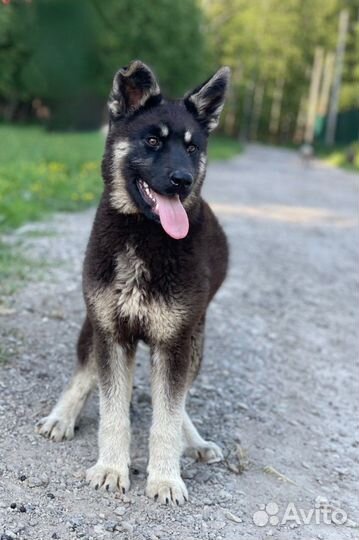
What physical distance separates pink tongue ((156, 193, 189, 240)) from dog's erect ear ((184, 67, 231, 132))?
2.30ft

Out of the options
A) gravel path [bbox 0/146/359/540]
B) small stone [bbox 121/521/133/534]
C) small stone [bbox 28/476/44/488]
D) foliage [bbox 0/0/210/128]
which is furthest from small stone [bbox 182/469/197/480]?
foliage [bbox 0/0/210/128]

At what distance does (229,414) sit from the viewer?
542 cm

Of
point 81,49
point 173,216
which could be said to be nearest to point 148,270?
point 173,216

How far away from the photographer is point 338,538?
12.9 ft

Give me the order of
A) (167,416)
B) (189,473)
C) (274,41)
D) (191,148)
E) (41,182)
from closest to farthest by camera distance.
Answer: (167,416) → (191,148) → (189,473) → (41,182) → (274,41)

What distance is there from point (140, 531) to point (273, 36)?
63557mm

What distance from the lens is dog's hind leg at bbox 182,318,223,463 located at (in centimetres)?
459

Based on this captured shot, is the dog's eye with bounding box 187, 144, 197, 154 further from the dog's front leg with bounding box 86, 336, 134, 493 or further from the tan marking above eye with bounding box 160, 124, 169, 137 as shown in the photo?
the dog's front leg with bounding box 86, 336, 134, 493

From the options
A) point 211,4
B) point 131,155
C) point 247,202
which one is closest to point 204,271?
point 131,155

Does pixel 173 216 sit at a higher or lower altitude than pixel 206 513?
higher

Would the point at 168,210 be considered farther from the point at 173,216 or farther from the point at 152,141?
the point at 152,141

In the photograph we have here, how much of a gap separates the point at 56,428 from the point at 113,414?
1.78 feet

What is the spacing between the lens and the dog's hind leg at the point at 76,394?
453 centimetres

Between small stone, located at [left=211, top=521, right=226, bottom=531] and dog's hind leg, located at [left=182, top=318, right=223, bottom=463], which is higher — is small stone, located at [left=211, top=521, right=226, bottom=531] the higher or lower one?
the lower one
